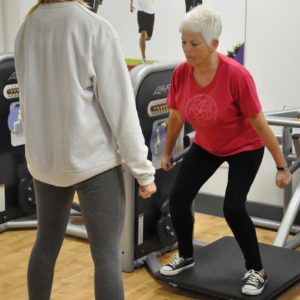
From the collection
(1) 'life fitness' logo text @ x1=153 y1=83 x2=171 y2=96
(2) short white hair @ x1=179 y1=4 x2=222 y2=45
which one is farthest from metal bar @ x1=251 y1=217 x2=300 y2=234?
(2) short white hair @ x1=179 y1=4 x2=222 y2=45

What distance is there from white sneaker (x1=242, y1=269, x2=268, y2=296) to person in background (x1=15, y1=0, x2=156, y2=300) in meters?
0.97

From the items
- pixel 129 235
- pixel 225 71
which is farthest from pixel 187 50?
pixel 129 235

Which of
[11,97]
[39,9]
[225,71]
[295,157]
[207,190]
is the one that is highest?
[39,9]

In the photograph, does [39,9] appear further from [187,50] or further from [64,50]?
[187,50]

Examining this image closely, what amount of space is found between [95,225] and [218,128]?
1.00 meters

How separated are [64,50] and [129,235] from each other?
167cm

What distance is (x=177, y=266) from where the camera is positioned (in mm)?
3127

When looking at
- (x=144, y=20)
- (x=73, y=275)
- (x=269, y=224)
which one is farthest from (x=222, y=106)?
(x=144, y=20)

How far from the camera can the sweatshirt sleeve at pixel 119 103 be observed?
6.15 ft

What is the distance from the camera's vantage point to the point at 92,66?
73.6 inches

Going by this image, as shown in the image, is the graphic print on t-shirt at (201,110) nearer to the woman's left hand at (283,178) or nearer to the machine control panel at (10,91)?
the woman's left hand at (283,178)

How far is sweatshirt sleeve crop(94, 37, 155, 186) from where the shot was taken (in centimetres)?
188

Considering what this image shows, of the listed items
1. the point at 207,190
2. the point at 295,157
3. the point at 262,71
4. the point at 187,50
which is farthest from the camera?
the point at 207,190

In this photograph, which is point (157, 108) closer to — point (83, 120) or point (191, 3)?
point (191, 3)
